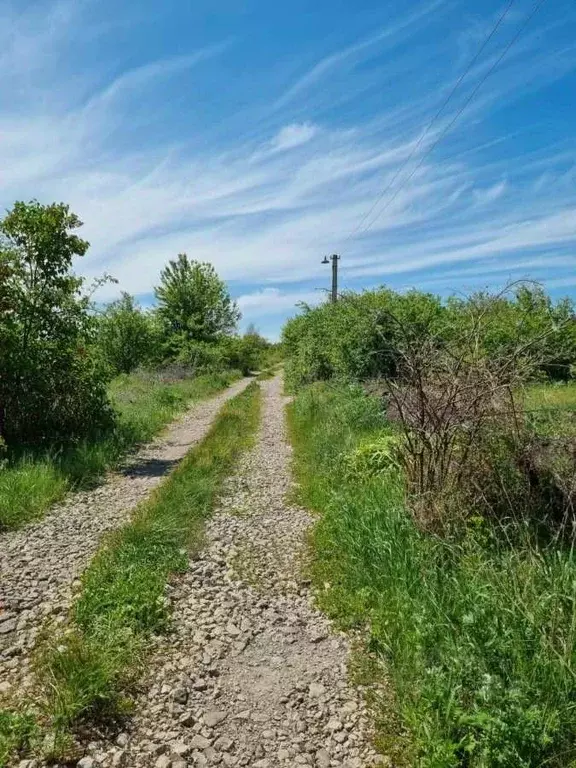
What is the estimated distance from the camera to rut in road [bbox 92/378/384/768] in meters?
3.21

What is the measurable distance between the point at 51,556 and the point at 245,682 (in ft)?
10.1

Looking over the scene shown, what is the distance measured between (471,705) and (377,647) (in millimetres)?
1087

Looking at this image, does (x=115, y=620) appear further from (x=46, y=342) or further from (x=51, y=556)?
(x=46, y=342)

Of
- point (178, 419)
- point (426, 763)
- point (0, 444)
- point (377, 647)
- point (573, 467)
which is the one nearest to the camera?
point (426, 763)

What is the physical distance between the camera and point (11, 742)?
3.06m

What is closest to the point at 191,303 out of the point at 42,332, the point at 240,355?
the point at 240,355

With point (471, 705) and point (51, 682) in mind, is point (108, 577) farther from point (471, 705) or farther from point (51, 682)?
point (471, 705)

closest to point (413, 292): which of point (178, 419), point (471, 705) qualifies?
point (178, 419)

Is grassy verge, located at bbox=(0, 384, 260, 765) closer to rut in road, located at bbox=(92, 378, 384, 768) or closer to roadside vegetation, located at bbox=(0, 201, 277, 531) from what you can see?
rut in road, located at bbox=(92, 378, 384, 768)

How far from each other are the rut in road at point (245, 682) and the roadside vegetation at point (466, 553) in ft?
0.95

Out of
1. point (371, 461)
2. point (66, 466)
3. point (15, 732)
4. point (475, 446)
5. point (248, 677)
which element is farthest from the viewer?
point (66, 466)

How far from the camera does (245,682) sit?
153 inches

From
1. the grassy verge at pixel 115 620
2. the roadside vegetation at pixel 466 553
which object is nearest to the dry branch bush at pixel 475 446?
the roadside vegetation at pixel 466 553

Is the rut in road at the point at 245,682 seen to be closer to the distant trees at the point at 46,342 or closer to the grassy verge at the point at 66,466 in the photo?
the grassy verge at the point at 66,466
